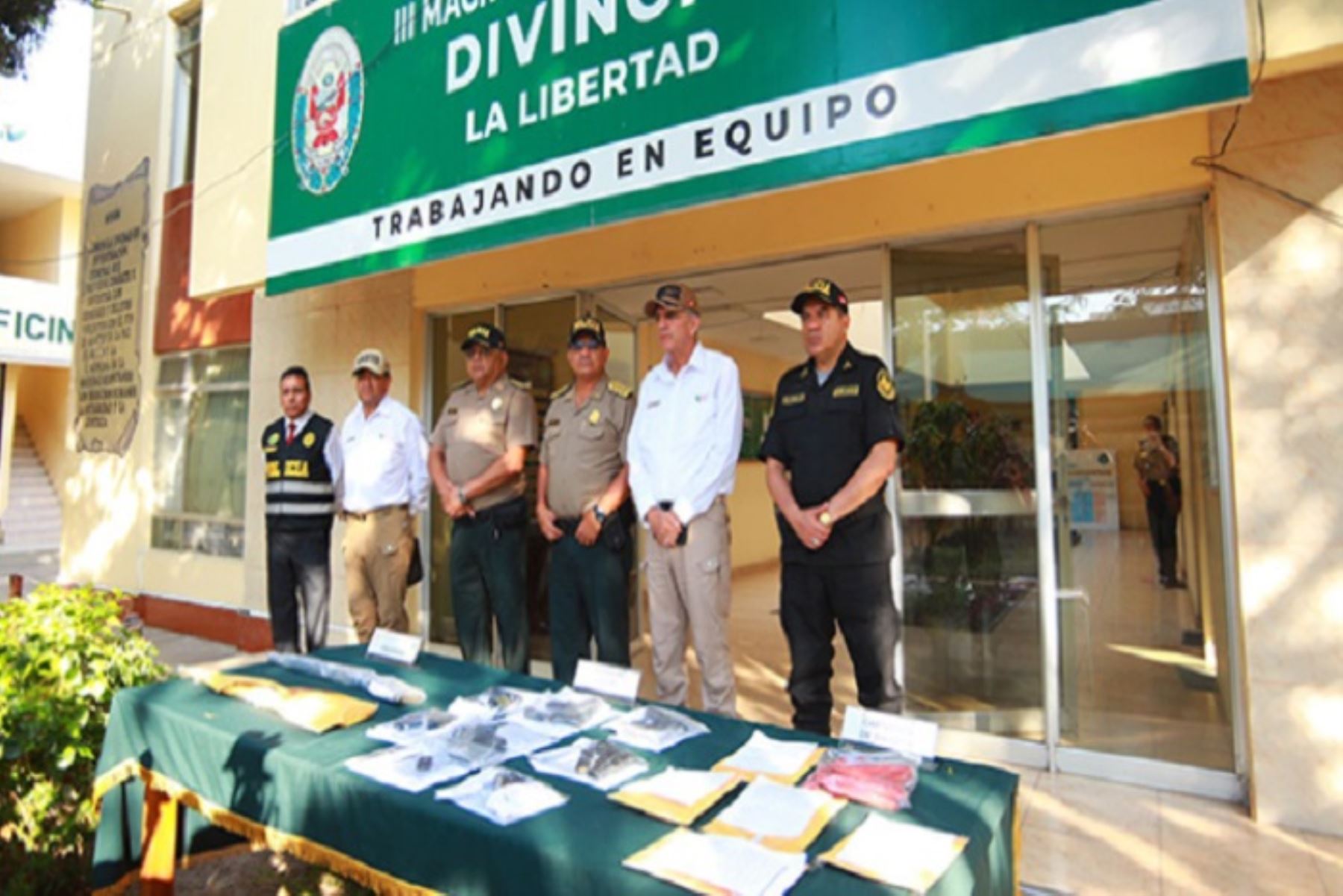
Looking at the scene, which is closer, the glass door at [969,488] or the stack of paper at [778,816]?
the stack of paper at [778,816]

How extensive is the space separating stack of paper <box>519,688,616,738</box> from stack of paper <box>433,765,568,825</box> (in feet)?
0.86

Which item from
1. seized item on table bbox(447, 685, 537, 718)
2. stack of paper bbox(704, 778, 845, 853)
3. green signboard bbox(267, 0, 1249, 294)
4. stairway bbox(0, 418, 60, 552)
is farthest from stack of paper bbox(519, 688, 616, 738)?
stairway bbox(0, 418, 60, 552)

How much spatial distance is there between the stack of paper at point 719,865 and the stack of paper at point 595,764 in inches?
9.4

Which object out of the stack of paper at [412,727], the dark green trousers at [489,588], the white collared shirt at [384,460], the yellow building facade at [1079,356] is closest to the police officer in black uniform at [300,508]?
the white collared shirt at [384,460]

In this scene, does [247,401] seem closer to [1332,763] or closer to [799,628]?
[799,628]

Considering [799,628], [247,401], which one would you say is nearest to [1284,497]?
[799,628]

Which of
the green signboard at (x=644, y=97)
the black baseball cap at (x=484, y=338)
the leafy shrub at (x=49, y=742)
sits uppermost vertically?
the green signboard at (x=644, y=97)

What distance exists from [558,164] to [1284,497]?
2897mm

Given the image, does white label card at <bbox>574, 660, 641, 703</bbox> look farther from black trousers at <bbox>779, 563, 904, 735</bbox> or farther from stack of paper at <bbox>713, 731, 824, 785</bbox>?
black trousers at <bbox>779, 563, 904, 735</bbox>

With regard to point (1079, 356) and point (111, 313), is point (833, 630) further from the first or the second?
point (111, 313)

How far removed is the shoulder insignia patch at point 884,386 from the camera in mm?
2480

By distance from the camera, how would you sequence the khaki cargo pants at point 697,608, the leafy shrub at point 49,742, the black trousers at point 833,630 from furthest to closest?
the khaki cargo pants at point 697,608
the black trousers at point 833,630
the leafy shrub at point 49,742

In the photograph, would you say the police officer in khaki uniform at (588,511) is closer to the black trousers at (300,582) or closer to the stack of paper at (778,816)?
the black trousers at (300,582)

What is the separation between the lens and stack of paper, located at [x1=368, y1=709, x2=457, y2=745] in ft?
5.06
